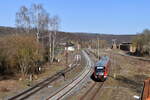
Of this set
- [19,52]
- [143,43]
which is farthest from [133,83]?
[143,43]

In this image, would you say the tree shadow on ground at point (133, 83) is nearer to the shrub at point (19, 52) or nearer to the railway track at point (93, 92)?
the railway track at point (93, 92)

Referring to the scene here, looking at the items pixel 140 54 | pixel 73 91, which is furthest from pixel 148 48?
pixel 73 91

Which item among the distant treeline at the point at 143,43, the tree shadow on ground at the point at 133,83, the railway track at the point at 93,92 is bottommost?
the tree shadow on ground at the point at 133,83

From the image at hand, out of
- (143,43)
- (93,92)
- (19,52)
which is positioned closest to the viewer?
(93,92)

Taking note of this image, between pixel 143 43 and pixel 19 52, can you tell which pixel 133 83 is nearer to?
pixel 19 52

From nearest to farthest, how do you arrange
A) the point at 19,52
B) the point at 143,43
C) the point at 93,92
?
the point at 93,92 < the point at 19,52 < the point at 143,43

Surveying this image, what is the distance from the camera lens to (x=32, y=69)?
1921 inches

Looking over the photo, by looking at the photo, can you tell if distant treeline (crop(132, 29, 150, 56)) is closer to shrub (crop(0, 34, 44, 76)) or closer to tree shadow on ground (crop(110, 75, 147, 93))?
tree shadow on ground (crop(110, 75, 147, 93))

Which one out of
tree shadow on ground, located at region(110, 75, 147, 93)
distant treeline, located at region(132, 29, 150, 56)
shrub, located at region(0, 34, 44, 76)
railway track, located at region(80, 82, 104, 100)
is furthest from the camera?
distant treeline, located at region(132, 29, 150, 56)

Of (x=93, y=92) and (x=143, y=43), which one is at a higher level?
(x=143, y=43)

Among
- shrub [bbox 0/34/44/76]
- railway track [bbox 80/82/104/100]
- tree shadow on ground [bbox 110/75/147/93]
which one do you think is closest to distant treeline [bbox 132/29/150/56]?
tree shadow on ground [bbox 110/75/147/93]

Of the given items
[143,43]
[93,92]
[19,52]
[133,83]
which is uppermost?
[19,52]

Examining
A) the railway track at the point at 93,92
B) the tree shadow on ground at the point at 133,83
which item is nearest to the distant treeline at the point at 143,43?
the tree shadow on ground at the point at 133,83

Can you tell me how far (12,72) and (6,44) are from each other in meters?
8.44
